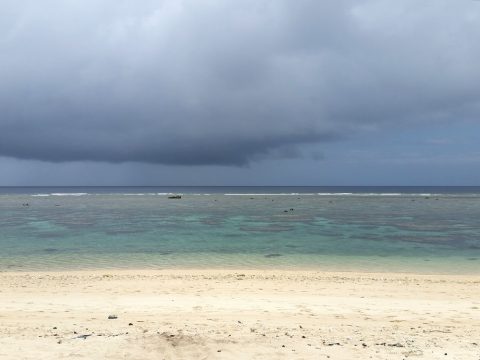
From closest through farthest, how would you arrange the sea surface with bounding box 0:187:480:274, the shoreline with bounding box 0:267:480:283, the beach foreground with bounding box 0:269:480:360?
1. the beach foreground with bounding box 0:269:480:360
2. the shoreline with bounding box 0:267:480:283
3. the sea surface with bounding box 0:187:480:274

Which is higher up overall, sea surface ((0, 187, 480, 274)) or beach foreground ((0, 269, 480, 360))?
beach foreground ((0, 269, 480, 360))

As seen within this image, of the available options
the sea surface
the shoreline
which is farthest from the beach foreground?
the sea surface

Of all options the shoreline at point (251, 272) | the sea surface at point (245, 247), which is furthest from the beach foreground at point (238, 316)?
the sea surface at point (245, 247)

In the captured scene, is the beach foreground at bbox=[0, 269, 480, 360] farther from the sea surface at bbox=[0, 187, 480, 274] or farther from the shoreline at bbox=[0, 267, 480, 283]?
the sea surface at bbox=[0, 187, 480, 274]

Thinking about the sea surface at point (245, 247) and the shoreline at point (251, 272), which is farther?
the sea surface at point (245, 247)

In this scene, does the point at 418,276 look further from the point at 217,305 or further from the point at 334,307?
the point at 217,305

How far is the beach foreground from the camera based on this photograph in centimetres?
848

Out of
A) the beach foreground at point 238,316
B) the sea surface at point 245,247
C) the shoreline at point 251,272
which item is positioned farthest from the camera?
the sea surface at point 245,247

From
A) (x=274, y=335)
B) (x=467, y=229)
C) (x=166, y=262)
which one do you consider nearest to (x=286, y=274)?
(x=166, y=262)

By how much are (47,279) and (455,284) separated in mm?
18368

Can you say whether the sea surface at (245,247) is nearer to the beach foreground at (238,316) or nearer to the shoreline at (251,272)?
the shoreline at (251,272)

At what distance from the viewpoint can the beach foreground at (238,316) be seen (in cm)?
848

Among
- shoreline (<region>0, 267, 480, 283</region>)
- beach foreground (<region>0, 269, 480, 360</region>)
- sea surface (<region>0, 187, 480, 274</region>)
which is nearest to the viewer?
beach foreground (<region>0, 269, 480, 360</region>)

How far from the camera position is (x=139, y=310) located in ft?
41.1
